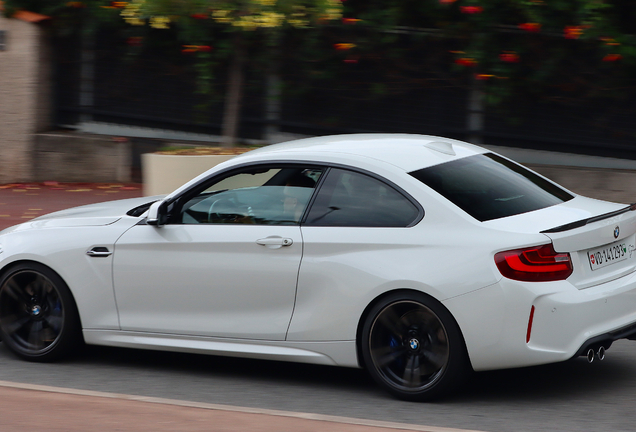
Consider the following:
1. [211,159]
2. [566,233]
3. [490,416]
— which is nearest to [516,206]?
[566,233]

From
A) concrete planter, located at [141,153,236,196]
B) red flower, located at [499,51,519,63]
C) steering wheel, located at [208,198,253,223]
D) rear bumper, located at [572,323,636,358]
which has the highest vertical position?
red flower, located at [499,51,519,63]

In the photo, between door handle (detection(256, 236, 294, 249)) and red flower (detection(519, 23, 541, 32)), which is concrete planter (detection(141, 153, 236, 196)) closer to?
red flower (detection(519, 23, 541, 32))

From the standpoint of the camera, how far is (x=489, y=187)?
5.39 m

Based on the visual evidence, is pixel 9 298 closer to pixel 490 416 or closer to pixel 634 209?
pixel 490 416

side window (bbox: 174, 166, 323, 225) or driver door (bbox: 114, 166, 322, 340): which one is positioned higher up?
side window (bbox: 174, 166, 323, 225)

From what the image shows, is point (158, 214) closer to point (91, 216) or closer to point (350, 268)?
point (91, 216)

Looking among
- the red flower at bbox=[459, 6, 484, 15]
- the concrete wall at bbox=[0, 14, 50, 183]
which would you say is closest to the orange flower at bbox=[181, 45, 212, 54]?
the concrete wall at bbox=[0, 14, 50, 183]

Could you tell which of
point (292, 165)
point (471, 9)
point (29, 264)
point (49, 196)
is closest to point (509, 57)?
point (471, 9)

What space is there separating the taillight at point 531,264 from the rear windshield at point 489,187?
329mm

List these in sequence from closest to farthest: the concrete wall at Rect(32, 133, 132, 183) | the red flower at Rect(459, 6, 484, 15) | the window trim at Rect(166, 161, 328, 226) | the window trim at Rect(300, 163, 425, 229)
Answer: the window trim at Rect(300, 163, 425, 229) → the window trim at Rect(166, 161, 328, 226) → the red flower at Rect(459, 6, 484, 15) → the concrete wall at Rect(32, 133, 132, 183)

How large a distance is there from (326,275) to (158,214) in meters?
1.21

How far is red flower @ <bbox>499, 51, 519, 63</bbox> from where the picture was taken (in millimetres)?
11461

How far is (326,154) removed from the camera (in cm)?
549

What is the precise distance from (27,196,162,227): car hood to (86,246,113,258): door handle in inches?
7.8
